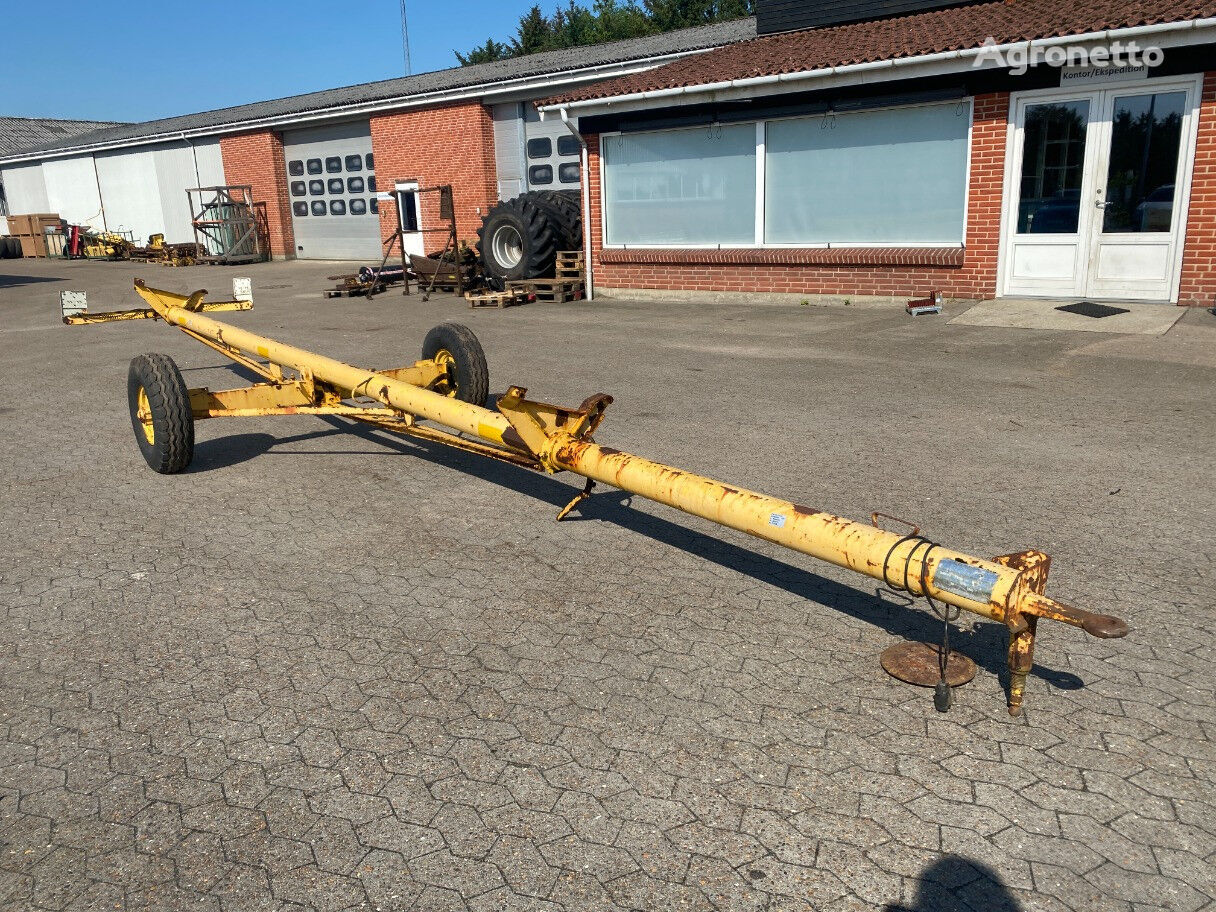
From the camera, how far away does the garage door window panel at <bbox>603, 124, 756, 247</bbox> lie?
46.4ft

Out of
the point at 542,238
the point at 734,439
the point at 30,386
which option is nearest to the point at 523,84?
the point at 542,238

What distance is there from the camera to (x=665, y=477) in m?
3.69

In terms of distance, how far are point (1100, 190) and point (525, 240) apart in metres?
8.93

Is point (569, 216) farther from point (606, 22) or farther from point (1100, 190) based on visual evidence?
point (606, 22)

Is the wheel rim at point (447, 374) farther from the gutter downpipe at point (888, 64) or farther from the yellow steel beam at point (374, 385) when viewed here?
the gutter downpipe at point (888, 64)

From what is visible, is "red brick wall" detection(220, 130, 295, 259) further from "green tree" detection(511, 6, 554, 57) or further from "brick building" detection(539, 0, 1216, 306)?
"green tree" detection(511, 6, 554, 57)

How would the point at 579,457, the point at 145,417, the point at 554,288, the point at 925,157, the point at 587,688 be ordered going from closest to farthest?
the point at 587,688 → the point at 579,457 → the point at 145,417 → the point at 925,157 → the point at 554,288

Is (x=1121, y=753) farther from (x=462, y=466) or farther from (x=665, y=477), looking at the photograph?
(x=462, y=466)

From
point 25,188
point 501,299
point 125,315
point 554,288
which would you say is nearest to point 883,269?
point 554,288

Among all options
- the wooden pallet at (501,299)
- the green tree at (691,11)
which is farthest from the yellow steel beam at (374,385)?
the green tree at (691,11)

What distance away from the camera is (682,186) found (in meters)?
14.7

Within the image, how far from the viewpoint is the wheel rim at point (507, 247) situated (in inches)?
643

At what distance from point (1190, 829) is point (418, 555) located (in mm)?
3495

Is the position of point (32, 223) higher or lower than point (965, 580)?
higher
